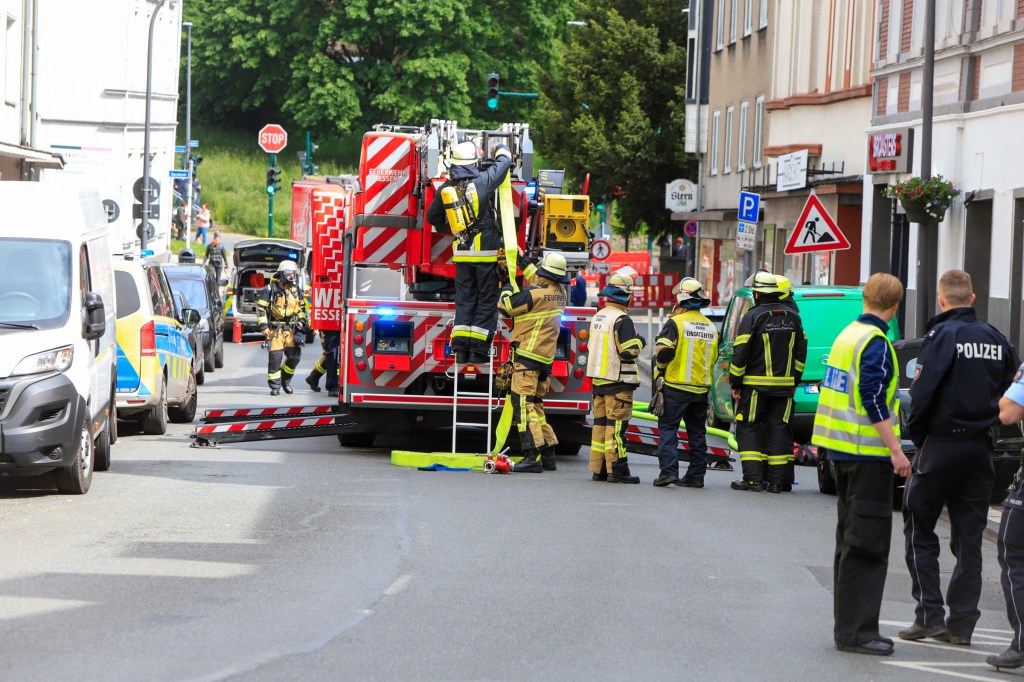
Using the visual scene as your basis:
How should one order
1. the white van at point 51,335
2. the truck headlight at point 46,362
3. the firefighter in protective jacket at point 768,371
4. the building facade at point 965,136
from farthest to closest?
the building facade at point 965,136
the firefighter in protective jacket at point 768,371
the truck headlight at point 46,362
the white van at point 51,335

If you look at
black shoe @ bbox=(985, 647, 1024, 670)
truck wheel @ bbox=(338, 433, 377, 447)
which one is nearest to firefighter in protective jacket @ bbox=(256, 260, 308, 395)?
truck wheel @ bbox=(338, 433, 377, 447)

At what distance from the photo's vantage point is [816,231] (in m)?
22.7

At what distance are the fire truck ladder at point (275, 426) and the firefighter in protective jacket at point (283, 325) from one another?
23.0 feet

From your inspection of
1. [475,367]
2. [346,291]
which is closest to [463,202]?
[475,367]

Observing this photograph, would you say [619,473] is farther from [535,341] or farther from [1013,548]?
[1013,548]

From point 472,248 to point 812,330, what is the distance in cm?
429

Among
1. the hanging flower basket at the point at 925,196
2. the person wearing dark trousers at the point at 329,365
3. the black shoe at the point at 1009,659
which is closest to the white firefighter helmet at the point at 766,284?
the black shoe at the point at 1009,659

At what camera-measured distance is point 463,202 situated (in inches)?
582

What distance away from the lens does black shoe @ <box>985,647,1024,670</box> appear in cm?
739

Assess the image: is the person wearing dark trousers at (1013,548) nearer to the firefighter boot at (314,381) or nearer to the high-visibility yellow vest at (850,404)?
the high-visibility yellow vest at (850,404)

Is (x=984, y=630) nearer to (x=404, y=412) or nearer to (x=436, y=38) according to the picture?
(x=404, y=412)

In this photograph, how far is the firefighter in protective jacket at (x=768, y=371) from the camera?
13.9m

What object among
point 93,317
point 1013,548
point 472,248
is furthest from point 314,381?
point 1013,548

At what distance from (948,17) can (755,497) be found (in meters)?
12.3
